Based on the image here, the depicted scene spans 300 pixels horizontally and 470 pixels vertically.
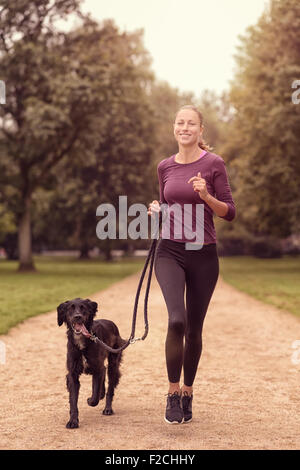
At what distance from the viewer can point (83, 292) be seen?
18.8m

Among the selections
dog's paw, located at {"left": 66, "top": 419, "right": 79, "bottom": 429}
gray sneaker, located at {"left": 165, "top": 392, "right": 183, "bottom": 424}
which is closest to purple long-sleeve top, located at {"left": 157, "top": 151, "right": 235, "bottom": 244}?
gray sneaker, located at {"left": 165, "top": 392, "right": 183, "bottom": 424}

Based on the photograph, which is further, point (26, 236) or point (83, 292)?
point (26, 236)

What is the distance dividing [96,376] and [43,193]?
3478 cm

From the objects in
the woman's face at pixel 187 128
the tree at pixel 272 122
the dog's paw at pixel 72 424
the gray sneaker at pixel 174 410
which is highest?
the tree at pixel 272 122

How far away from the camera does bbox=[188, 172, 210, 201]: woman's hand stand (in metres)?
4.47

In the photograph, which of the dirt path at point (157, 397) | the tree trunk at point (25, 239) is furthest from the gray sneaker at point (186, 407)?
the tree trunk at point (25, 239)

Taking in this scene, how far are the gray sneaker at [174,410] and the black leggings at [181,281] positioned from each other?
0.13 m

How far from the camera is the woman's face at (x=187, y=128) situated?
4805 millimetres

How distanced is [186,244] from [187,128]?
90 cm

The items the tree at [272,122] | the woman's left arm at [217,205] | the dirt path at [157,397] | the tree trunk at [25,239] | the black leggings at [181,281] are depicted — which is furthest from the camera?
the tree trunk at [25,239]

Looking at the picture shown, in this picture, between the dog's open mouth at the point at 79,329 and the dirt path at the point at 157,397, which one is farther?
the dog's open mouth at the point at 79,329

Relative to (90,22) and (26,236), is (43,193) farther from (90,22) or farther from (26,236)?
(90,22)

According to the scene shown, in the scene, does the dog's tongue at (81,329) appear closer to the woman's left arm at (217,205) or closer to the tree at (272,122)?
the woman's left arm at (217,205)

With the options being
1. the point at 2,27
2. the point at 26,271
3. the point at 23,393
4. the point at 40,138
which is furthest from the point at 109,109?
the point at 23,393
